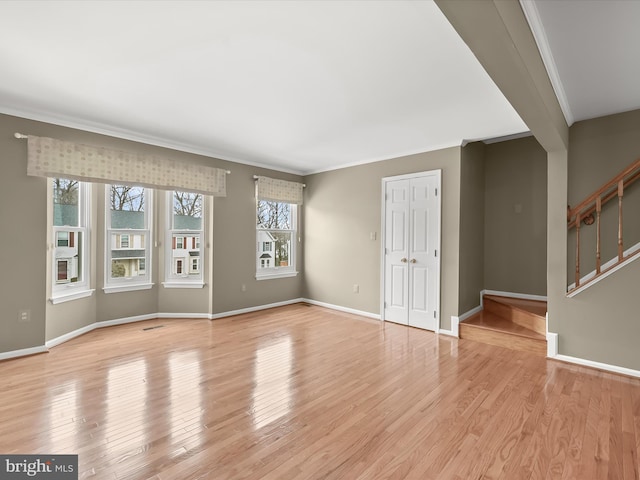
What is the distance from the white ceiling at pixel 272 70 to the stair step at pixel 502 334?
2397mm

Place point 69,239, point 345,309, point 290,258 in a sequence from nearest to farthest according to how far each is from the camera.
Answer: point 69,239 → point 345,309 → point 290,258

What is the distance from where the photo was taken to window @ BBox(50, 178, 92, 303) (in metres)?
3.84

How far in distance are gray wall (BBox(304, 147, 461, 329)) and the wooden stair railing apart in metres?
1.25

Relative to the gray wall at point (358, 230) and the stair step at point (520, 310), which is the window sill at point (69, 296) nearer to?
the gray wall at point (358, 230)

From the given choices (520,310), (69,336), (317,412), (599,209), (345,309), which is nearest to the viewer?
(317,412)

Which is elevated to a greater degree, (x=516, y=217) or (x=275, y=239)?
(x=516, y=217)

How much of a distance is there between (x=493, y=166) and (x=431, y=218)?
5.07 feet

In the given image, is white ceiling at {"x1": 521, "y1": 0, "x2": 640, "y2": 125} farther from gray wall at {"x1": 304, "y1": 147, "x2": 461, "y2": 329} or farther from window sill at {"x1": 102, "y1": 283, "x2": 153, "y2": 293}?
window sill at {"x1": 102, "y1": 283, "x2": 153, "y2": 293}

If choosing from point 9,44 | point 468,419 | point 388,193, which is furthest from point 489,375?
point 9,44

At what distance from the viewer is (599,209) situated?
10.1 ft

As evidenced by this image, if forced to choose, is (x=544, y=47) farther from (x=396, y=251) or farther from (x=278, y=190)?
(x=278, y=190)

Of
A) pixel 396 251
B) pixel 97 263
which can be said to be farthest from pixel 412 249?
pixel 97 263

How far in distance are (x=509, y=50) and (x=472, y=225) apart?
3342mm

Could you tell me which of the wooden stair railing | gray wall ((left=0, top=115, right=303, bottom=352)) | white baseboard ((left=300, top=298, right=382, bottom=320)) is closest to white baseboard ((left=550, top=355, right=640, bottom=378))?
the wooden stair railing
